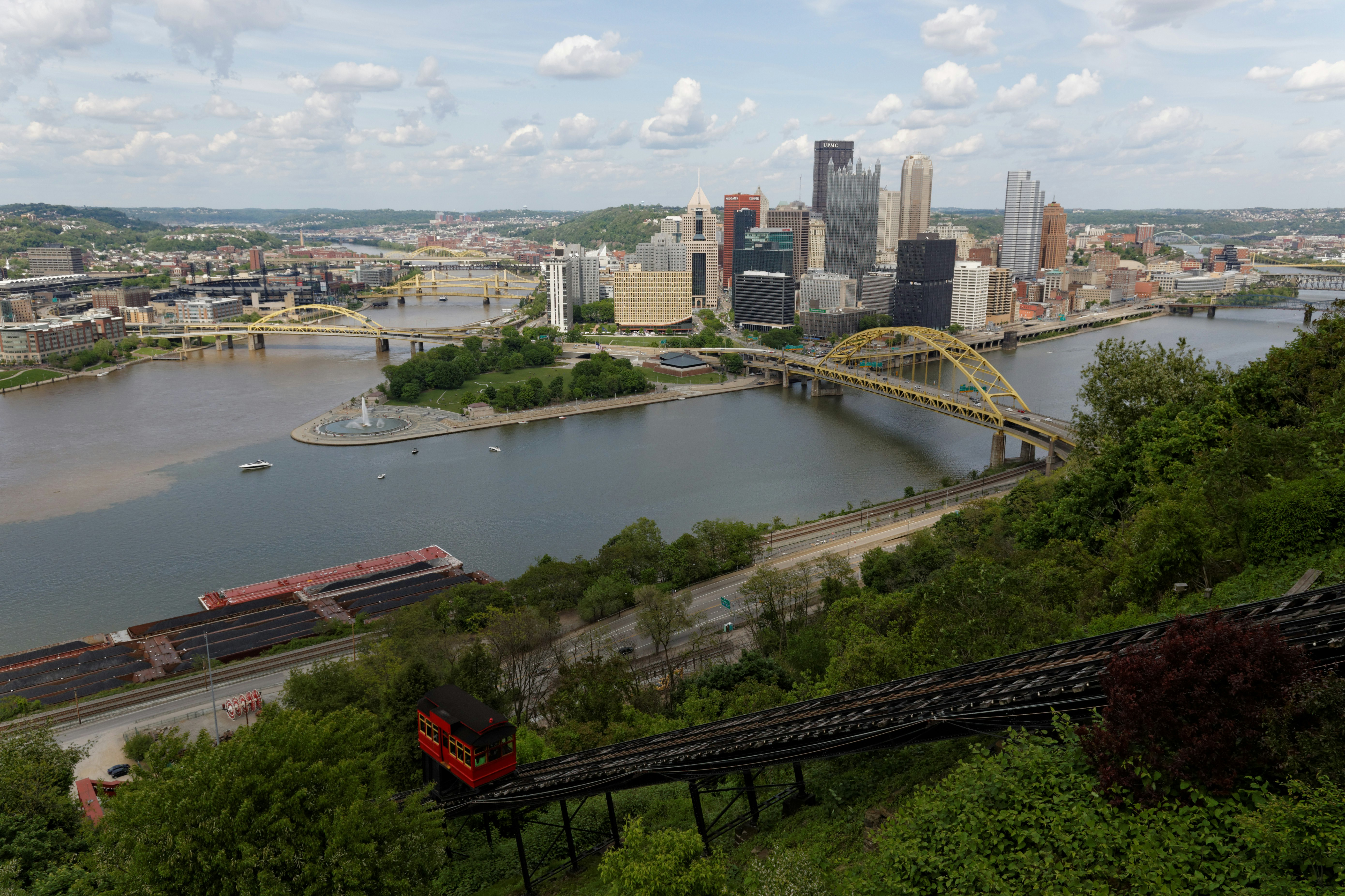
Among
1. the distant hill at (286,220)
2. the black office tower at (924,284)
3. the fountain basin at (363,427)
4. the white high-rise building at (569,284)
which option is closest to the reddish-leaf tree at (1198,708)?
the fountain basin at (363,427)

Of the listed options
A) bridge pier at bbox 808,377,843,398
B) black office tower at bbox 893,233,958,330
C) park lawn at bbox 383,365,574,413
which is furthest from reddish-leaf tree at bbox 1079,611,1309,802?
black office tower at bbox 893,233,958,330

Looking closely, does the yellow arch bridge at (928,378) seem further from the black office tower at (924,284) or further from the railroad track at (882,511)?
the black office tower at (924,284)

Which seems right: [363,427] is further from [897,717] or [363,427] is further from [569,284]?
[569,284]

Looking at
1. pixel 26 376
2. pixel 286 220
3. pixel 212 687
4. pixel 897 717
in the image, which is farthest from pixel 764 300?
pixel 286 220

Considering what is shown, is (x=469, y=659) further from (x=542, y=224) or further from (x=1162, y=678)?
(x=542, y=224)

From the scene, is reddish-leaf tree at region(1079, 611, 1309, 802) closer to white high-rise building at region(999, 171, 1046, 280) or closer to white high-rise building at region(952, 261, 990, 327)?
white high-rise building at region(952, 261, 990, 327)
